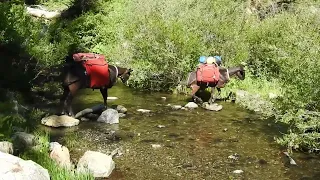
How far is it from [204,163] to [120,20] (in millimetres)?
15398

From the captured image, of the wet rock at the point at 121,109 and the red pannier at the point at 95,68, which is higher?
the red pannier at the point at 95,68

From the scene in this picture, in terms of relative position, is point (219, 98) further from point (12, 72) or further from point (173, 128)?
point (12, 72)

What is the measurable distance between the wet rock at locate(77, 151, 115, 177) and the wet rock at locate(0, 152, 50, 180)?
1.36m

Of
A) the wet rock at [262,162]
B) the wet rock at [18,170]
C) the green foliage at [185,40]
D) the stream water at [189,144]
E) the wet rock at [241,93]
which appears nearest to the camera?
the wet rock at [18,170]

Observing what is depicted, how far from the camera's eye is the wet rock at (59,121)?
1134 centimetres

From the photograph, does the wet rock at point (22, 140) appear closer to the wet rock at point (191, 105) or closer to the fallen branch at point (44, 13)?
the wet rock at point (191, 105)

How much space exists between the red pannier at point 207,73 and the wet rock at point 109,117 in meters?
3.13

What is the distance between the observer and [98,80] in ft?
40.7

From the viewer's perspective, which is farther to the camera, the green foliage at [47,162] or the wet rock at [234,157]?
the wet rock at [234,157]

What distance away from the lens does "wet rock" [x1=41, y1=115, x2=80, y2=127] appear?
11336mm

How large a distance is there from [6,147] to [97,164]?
1523 mm

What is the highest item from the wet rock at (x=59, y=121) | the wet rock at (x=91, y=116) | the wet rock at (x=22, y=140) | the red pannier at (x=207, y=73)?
the red pannier at (x=207, y=73)

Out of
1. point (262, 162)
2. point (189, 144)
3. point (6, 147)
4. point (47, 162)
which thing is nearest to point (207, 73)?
point (189, 144)

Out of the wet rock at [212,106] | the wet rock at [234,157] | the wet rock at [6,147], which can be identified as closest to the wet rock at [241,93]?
the wet rock at [212,106]
